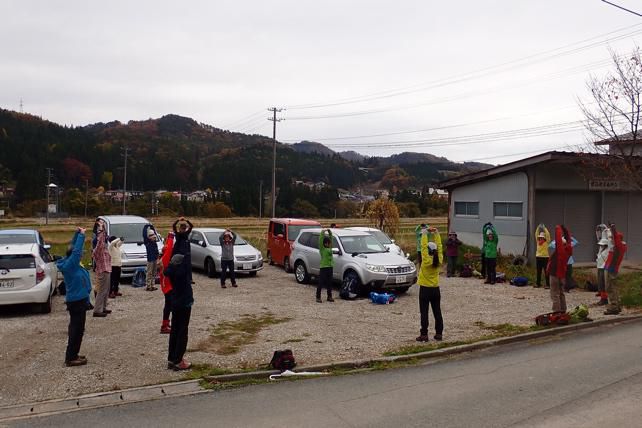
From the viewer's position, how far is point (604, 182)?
21609mm

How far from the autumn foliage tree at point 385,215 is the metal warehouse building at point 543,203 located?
844 centimetres

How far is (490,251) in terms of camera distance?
17234 millimetres

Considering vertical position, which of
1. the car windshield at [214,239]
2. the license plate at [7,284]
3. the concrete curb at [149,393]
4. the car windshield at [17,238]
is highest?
the car windshield at [17,238]

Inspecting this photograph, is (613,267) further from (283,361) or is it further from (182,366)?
(182,366)

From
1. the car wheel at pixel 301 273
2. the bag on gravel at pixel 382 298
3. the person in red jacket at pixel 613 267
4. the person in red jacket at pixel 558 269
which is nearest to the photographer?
the person in red jacket at pixel 558 269

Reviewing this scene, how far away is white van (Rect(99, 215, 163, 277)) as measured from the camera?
1664cm

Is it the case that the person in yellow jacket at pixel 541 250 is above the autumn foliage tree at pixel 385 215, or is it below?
below

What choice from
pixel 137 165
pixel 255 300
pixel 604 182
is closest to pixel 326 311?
pixel 255 300

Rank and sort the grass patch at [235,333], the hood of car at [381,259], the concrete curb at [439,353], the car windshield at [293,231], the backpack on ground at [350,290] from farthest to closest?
the car windshield at [293,231], the hood of car at [381,259], the backpack on ground at [350,290], the grass patch at [235,333], the concrete curb at [439,353]

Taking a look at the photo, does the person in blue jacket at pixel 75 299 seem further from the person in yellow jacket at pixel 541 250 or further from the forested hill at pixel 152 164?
the forested hill at pixel 152 164

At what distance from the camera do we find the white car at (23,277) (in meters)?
11.2

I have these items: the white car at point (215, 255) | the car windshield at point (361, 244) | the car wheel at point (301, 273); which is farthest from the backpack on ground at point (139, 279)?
the car windshield at point (361, 244)

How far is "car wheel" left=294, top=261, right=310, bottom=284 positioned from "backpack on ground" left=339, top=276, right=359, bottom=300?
2793 mm

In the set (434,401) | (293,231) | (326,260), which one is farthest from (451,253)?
(434,401)
